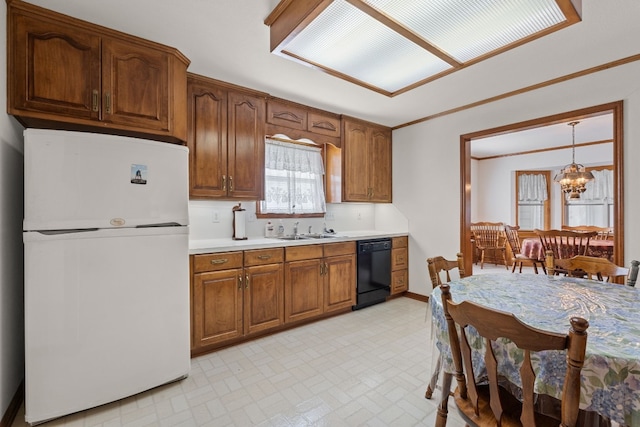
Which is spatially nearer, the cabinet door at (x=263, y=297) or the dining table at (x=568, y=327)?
the dining table at (x=568, y=327)

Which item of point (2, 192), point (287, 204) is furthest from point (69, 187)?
point (287, 204)

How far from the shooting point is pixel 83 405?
5.69 ft

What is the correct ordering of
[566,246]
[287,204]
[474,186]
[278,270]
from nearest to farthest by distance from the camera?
[278,270] → [287,204] → [566,246] → [474,186]

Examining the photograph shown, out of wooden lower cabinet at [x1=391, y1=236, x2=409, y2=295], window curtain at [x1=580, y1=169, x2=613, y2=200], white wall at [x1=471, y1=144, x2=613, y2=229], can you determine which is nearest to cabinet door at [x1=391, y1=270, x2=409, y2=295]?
wooden lower cabinet at [x1=391, y1=236, x2=409, y2=295]

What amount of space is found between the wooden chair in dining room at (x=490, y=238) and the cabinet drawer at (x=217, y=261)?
5.43 meters

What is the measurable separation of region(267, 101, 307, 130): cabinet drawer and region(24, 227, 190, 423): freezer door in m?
1.64

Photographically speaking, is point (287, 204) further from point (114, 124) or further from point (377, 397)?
point (377, 397)

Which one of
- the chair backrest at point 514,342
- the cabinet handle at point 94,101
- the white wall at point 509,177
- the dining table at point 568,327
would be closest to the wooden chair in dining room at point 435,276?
the dining table at point 568,327

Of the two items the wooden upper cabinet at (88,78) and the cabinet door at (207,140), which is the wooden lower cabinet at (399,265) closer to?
the cabinet door at (207,140)

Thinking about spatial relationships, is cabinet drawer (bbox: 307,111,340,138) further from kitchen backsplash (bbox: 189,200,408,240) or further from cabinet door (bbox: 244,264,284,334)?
cabinet door (bbox: 244,264,284,334)

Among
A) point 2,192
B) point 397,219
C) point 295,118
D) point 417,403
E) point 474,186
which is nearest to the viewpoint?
point 2,192

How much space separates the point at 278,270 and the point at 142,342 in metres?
1.24

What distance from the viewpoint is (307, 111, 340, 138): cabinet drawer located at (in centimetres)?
348

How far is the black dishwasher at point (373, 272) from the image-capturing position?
3.54 metres
